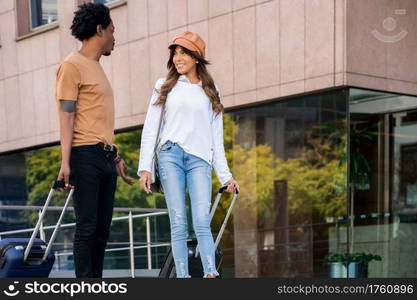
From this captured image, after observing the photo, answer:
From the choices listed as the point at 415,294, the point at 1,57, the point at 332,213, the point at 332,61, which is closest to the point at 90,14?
the point at 415,294

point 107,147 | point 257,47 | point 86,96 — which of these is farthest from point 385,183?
point 86,96

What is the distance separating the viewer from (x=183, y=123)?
5.93 metres

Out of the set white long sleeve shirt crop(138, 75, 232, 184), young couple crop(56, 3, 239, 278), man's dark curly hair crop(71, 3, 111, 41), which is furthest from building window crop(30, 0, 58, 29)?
A: white long sleeve shirt crop(138, 75, 232, 184)

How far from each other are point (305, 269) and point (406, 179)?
225 cm

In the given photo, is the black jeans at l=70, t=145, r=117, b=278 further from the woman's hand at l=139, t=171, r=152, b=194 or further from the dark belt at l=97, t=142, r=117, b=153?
the woman's hand at l=139, t=171, r=152, b=194

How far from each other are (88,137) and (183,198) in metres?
0.79

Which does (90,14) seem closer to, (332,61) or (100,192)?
(100,192)

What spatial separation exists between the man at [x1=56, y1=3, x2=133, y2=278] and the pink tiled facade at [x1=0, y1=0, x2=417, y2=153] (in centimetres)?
612

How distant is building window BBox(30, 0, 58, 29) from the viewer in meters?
16.8

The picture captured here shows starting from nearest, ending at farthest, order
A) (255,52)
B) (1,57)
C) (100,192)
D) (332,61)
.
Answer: (100,192), (332,61), (255,52), (1,57)

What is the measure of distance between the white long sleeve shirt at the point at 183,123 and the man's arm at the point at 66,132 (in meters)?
0.53

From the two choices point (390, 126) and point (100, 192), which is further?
point (390, 126)

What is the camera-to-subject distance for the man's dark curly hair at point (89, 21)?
5984 mm

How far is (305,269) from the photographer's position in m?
13.5
